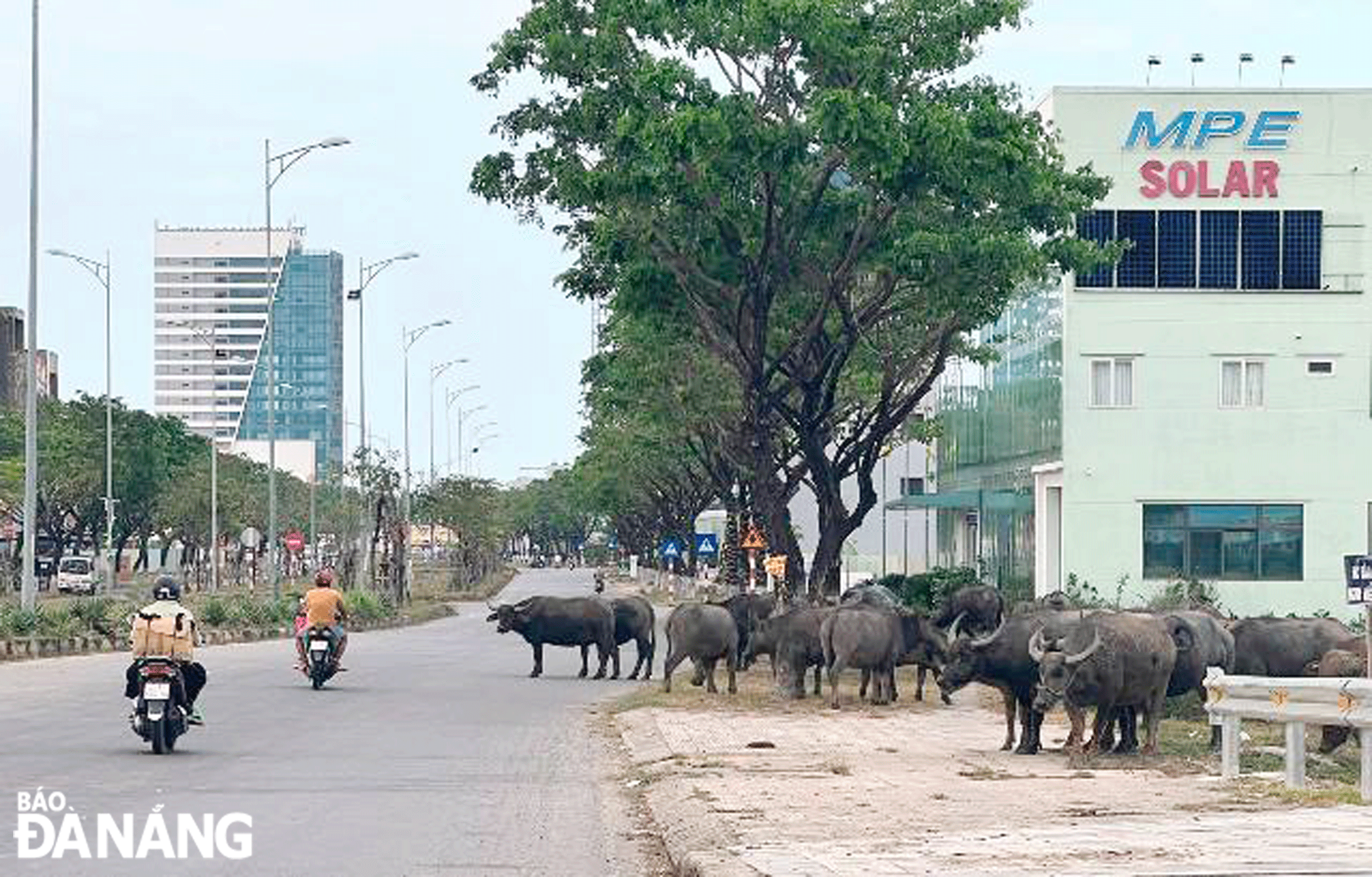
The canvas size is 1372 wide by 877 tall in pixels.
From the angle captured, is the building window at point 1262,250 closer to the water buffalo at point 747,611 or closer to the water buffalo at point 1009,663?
the water buffalo at point 747,611

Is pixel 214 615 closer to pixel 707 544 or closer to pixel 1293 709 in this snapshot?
pixel 707 544

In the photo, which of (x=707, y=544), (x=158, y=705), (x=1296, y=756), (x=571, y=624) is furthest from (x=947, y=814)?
(x=707, y=544)

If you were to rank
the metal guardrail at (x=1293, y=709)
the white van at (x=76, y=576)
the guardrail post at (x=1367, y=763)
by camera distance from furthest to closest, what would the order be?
the white van at (x=76, y=576) → the metal guardrail at (x=1293, y=709) → the guardrail post at (x=1367, y=763)

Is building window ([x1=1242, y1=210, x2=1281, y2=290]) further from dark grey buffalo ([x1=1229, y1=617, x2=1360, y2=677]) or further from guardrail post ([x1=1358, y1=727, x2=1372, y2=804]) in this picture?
guardrail post ([x1=1358, y1=727, x2=1372, y2=804])

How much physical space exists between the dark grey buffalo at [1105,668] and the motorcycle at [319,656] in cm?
1523

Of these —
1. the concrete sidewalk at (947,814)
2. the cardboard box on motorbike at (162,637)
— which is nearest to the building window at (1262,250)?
the concrete sidewalk at (947,814)

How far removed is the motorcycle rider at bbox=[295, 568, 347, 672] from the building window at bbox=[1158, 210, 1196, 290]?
29121 millimetres

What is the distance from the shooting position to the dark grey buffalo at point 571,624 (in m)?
42.5

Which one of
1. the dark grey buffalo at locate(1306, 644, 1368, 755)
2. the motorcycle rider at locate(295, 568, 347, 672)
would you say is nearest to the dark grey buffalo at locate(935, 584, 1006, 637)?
the dark grey buffalo at locate(1306, 644, 1368, 755)

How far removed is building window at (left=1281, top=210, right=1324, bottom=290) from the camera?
2383 inches

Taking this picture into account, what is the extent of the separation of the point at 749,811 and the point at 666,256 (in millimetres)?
25980

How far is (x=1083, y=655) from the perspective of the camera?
2370 centimetres

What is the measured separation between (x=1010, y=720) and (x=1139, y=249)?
123 ft

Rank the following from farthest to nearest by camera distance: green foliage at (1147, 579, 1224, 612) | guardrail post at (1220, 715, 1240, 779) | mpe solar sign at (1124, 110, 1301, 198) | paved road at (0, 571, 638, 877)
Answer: mpe solar sign at (1124, 110, 1301, 198)
green foliage at (1147, 579, 1224, 612)
guardrail post at (1220, 715, 1240, 779)
paved road at (0, 571, 638, 877)
